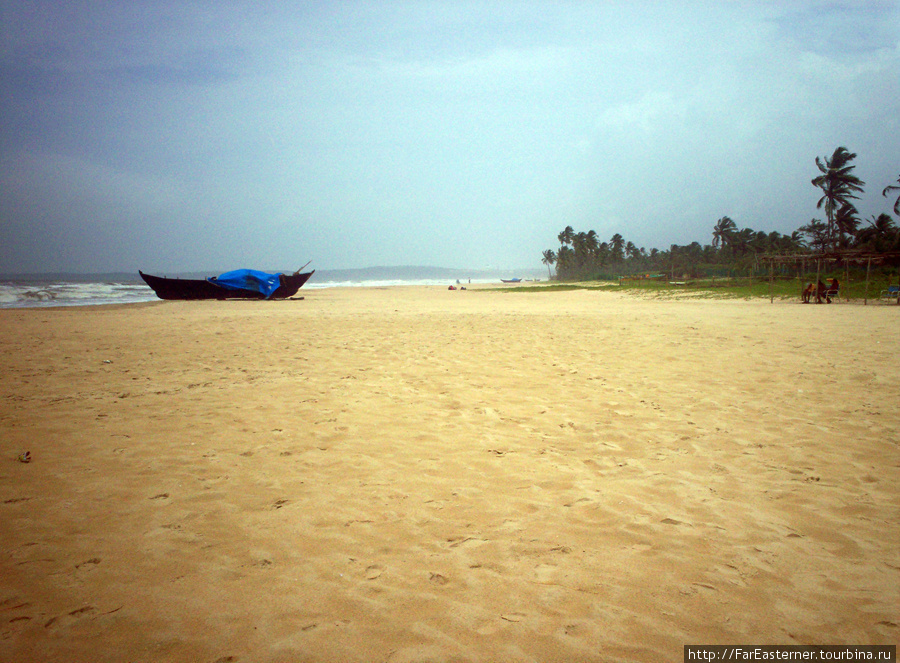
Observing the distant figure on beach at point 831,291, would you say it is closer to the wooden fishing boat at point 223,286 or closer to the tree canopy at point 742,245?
the tree canopy at point 742,245

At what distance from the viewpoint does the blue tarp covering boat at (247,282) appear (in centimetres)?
2920

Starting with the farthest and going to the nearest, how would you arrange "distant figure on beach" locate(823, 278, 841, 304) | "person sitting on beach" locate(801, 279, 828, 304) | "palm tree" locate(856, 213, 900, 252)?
"palm tree" locate(856, 213, 900, 252) < "distant figure on beach" locate(823, 278, 841, 304) < "person sitting on beach" locate(801, 279, 828, 304)

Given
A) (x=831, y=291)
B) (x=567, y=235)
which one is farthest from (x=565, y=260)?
(x=831, y=291)

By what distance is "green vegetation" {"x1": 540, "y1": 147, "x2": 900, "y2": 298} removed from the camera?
32.7 m

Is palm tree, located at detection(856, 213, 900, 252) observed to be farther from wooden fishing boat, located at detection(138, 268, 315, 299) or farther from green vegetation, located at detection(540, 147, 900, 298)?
wooden fishing boat, located at detection(138, 268, 315, 299)

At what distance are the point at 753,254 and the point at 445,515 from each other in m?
84.8

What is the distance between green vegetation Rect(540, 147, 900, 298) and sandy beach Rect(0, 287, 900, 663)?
78.1 ft

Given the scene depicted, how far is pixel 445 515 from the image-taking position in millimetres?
3084

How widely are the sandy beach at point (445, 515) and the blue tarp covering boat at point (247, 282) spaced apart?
23593 mm

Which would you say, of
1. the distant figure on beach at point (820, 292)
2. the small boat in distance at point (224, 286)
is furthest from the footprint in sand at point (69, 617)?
the small boat in distance at point (224, 286)

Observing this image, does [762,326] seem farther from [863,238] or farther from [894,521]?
[863,238]

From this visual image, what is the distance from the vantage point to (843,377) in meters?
6.61

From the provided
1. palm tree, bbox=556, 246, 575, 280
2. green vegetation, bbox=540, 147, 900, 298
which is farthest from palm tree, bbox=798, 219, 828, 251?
palm tree, bbox=556, 246, 575, 280

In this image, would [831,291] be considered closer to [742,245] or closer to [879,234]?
[879,234]
